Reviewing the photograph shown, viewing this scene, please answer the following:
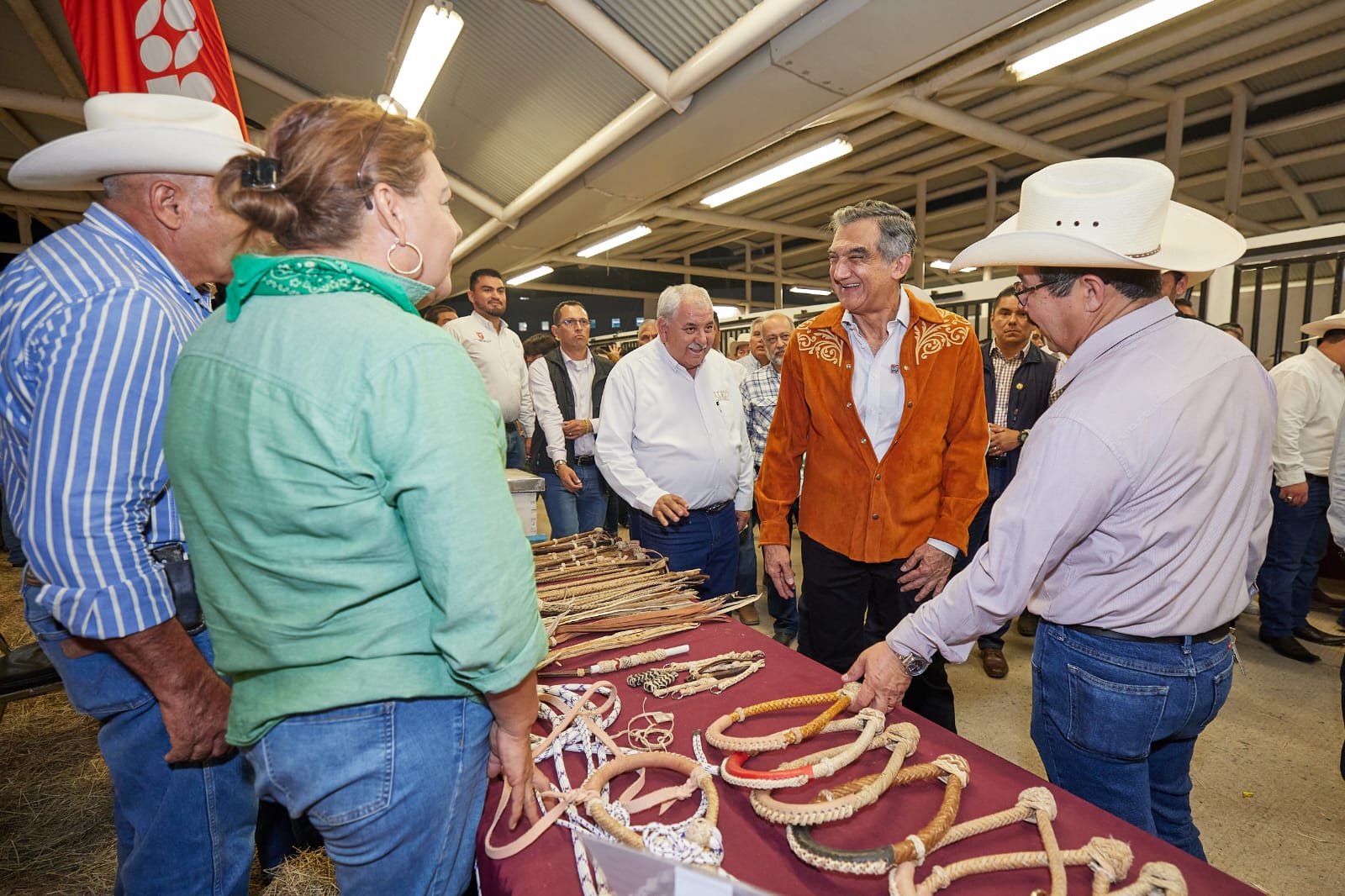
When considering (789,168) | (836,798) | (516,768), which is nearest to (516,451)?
(789,168)

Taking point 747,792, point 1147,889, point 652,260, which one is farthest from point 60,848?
point 652,260

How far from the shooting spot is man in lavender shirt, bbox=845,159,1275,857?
1.19 m

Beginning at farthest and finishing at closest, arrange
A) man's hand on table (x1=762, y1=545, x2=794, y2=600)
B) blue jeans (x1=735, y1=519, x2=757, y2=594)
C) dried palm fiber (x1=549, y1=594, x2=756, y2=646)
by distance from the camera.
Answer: blue jeans (x1=735, y1=519, x2=757, y2=594) → man's hand on table (x1=762, y1=545, x2=794, y2=600) → dried palm fiber (x1=549, y1=594, x2=756, y2=646)

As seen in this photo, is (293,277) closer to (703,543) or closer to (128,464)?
(128,464)

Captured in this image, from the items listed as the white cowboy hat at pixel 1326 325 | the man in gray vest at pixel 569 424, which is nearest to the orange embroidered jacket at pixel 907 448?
the man in gray vest at pixel 569 424

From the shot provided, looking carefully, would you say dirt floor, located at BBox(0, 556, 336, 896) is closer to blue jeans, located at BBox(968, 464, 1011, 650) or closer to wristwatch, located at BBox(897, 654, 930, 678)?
wristwatch, located at BBox(897, 654, 930, 678)

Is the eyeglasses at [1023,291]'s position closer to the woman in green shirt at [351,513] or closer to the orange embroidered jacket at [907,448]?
the orange embroidered jacket at [907,448]

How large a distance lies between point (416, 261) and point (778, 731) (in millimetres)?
1065

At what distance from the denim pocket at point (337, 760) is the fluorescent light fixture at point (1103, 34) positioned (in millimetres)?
5093

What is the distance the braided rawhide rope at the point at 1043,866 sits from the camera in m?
0.84

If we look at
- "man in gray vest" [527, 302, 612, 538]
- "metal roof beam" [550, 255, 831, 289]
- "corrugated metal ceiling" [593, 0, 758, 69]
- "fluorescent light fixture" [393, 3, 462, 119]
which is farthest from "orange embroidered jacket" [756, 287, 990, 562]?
"metal roof beam" [550, 255, 831, 289]

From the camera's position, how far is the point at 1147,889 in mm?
836

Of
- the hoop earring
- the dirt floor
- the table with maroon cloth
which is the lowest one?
the dirt floor

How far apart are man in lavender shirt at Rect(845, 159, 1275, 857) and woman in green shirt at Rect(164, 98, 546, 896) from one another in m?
0.85
